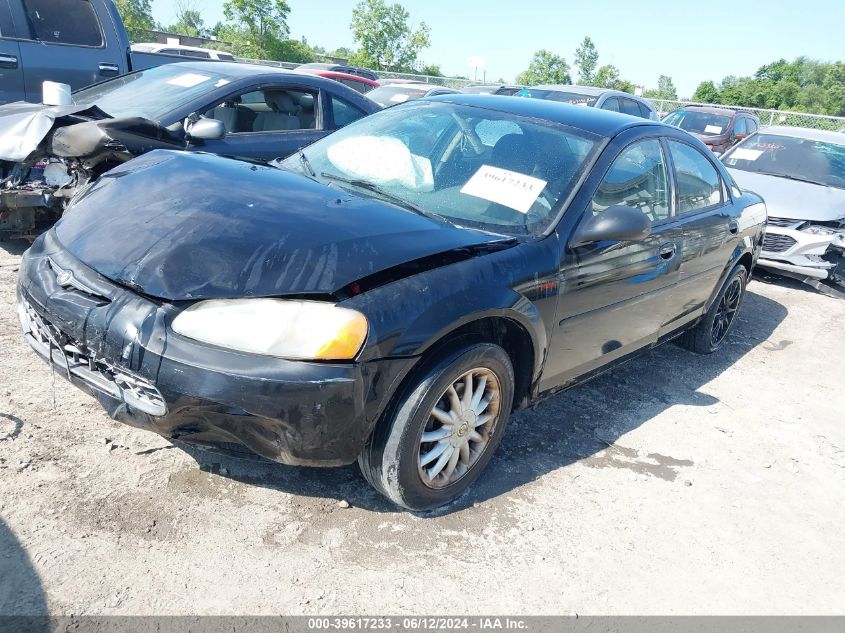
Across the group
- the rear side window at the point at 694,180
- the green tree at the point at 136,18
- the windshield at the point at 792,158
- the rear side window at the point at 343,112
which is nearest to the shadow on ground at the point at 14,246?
the rear side window at the point at 343,112

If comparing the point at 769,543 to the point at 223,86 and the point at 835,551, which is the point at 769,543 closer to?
the point at 835,551

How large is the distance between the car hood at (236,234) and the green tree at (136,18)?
1395 inches

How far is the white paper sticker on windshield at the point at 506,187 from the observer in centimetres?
306

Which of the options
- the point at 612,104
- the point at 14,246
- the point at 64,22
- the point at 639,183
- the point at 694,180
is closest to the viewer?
the point at 639,183

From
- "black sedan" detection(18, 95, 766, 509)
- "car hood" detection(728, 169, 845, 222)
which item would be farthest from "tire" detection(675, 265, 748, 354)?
"car hood" detection(728, 169, 845, 222)

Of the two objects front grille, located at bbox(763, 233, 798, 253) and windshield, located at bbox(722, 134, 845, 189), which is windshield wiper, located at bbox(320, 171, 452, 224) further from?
windshield, located at bbox(722, 134, 845, 189)

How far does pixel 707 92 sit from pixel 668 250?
173ft

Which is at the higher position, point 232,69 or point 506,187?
point 232,69

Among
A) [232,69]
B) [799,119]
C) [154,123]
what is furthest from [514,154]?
[799,119]

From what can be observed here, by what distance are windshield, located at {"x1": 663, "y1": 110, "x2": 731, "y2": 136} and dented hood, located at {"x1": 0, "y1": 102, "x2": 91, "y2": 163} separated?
12.4 meters

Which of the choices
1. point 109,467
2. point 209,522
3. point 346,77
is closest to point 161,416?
point 209,522

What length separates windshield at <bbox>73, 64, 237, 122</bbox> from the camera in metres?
5.05

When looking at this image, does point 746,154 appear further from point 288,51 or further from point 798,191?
point 288,51

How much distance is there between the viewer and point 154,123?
4379mm
